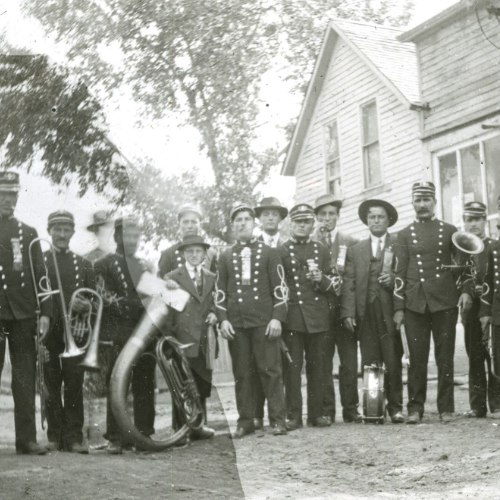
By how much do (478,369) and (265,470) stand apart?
1.87m

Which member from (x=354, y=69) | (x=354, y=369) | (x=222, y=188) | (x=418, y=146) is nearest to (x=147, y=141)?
(x=222, y=188)

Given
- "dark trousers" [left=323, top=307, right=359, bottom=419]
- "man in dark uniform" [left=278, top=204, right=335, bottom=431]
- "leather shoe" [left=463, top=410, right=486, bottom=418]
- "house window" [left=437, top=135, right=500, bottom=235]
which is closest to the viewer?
"house window" [left=437, top=135, right=500, bottom=235]

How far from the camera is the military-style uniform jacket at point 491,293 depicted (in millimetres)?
3303

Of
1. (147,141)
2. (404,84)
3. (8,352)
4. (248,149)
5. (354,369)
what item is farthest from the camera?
(354,369)

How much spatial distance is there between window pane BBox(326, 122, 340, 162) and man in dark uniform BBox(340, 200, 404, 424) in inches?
73.9

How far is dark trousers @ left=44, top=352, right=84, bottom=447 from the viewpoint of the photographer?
1.64 m

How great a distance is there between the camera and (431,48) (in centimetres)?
178

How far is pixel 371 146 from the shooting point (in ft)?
5.61

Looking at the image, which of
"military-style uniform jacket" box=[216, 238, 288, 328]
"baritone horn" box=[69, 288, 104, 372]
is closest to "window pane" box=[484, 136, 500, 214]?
"military-style uniform jacket" box=[216, 238, 288, 328]

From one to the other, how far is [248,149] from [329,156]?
0.26 m

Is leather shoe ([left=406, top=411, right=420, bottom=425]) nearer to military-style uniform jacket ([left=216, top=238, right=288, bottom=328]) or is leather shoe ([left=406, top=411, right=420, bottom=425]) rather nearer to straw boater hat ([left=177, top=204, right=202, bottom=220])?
military-style uniform jacket ([left=216, top=238, right=288, bottom=328])

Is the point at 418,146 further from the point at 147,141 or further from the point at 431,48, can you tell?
the point at 147,141

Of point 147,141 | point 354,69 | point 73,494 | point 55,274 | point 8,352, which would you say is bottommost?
point 73,494

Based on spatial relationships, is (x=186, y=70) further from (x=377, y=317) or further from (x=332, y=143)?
(x=377, y=317)
